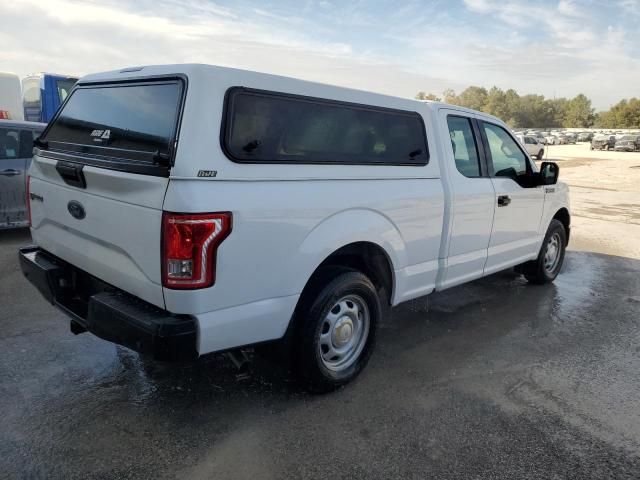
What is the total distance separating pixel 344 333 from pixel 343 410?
0.49 m

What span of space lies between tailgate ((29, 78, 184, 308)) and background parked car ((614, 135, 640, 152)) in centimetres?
5346

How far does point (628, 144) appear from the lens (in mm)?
46750

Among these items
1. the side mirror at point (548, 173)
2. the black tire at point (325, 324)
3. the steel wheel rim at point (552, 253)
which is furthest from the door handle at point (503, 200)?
the black tire at point (325, 324)

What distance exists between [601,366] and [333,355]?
2.22 m

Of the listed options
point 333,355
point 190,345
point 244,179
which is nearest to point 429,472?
point 333,355

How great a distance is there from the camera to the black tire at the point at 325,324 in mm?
3041

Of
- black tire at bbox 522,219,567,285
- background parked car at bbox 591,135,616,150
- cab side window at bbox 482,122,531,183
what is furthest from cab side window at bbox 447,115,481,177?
background parked car at bbox 591,135,616,150

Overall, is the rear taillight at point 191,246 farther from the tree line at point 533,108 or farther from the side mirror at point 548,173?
the tree line at point 533,108

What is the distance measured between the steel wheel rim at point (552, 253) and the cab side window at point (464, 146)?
206cm

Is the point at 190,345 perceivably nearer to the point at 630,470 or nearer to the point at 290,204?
the point at 290,204

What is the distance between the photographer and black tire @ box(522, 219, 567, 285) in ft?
19.0

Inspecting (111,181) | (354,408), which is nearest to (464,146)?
(354,408)

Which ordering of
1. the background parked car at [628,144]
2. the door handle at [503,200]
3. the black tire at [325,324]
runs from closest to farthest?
the black tire at [325,324] < the door handle at [503,200] < the background parked car at [628,144]

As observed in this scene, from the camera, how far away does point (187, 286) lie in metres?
2.46
